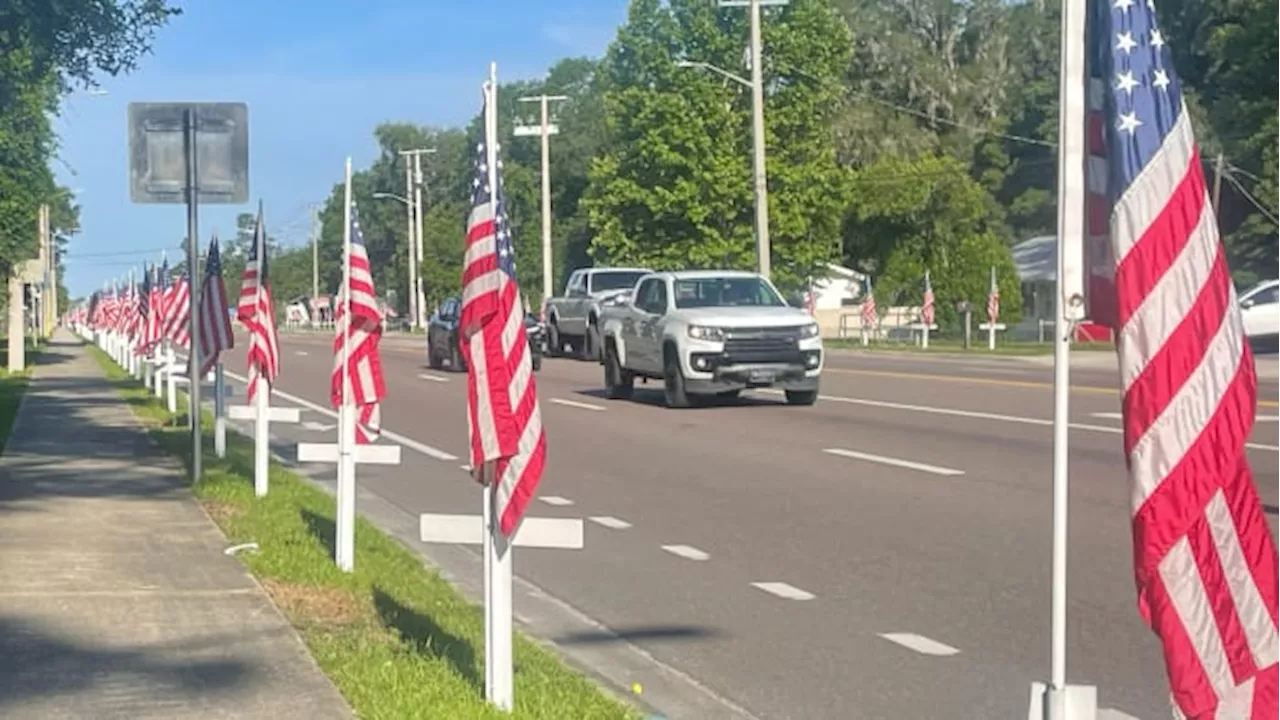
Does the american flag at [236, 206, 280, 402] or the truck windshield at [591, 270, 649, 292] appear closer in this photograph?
the american flag at [236, 206, 280, 402]

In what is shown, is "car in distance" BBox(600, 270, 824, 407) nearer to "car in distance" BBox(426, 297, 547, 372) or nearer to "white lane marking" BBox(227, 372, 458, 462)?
"white lane marking" BBox(227, 372, 458, 462)

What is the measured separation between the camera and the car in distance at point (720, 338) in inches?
926

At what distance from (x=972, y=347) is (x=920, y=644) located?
125ft

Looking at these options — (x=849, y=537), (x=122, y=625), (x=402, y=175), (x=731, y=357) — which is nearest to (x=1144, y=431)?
(x=122, y=625)

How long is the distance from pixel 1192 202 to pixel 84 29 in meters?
14.7

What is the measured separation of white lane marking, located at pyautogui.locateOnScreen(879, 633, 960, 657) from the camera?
8.71 m

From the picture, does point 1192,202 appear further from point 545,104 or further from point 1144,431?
point 545,104

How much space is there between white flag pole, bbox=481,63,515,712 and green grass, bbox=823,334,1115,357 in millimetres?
32271

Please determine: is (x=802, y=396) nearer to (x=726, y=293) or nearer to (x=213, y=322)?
(x=726, y=293)

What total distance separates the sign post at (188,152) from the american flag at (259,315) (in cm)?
57

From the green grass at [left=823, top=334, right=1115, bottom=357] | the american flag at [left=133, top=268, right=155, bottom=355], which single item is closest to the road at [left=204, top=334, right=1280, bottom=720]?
the american flag at [left=133, top=268, right=155, bottom=355]

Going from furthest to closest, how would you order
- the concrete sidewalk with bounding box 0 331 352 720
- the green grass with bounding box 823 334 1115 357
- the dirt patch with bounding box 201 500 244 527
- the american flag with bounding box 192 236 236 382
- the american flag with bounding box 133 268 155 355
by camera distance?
1. the green grass with bounding box 823 334 1115 357
2. the american flag with bounding box 133 268 155 355
3. the american flag with bounding box 192 236 236 382
4. the dirt patch with bounding box 201 500 244 527
5. the concrete sidewalk with bounding box 0 331 352 720

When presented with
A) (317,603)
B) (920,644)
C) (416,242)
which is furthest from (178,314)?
(416,242)

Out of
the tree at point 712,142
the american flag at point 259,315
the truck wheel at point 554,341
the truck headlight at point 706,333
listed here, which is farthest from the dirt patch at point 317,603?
the tree at point 712,142
